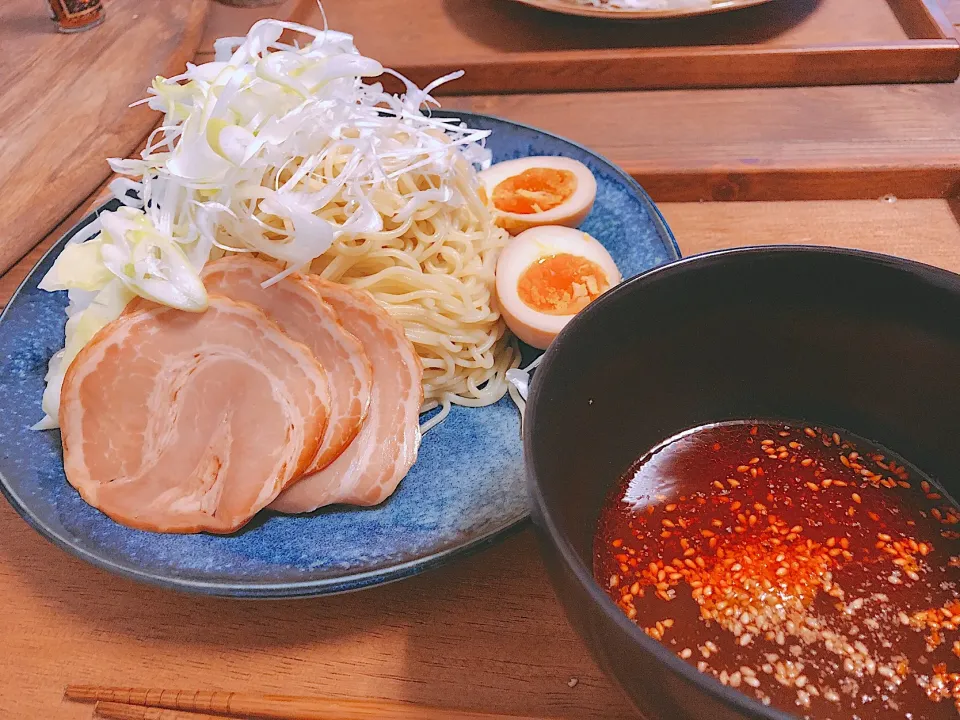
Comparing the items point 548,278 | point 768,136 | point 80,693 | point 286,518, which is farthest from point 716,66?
point 80,693

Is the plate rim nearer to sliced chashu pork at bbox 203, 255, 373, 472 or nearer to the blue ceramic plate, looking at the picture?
the blue ceramic plate

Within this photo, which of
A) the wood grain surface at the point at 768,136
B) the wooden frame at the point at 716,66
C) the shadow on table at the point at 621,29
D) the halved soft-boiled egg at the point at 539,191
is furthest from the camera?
the shadow on table at the point at 621,29

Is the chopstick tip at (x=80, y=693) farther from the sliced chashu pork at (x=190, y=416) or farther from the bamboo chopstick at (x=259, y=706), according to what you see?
the sliced chashu pork at (x=190, y=416)

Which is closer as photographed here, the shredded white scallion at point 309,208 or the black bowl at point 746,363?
the black bowl at point 746,363

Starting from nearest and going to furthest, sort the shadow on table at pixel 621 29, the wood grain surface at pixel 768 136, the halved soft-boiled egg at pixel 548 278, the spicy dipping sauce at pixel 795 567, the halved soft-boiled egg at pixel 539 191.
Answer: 1. the spicy dipping sauce at pixel 795 567
2. the halved soft-boiled egg at pixel 548 278
3. the halved soft-boiled egg at pixel 539 191
4. the wood grain surface at pixel 768 136
5. the shadow on table at pixel 621 29

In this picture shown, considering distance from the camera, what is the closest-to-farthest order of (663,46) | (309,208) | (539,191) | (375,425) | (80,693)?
(80,693)
(375,425)
(309,208)
(539,191)
(663,46)

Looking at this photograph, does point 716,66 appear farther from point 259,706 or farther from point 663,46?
point 259,706

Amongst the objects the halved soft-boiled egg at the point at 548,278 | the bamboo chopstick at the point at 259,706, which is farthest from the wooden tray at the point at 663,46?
the bamboo chopstick at the point at 259,706
